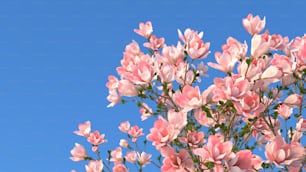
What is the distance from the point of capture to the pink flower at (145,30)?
4332 mm

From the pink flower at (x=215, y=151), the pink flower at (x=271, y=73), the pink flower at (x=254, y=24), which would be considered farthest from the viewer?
the pink flower at (x=254, y=24)

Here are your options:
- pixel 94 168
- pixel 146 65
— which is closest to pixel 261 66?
pixel 146 65

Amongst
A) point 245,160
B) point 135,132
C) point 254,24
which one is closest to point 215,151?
point 245,160

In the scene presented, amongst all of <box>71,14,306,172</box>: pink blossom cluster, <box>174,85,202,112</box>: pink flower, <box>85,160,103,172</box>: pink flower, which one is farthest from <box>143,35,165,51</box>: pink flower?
<box>174,85,202,112</box>: pink flower

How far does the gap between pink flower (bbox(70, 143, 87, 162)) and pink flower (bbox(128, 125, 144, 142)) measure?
0.61 metres

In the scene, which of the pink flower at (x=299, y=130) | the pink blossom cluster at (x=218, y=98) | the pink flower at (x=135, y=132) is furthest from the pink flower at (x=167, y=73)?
the pink flower at (x=135, y=132)

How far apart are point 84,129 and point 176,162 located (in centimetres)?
163

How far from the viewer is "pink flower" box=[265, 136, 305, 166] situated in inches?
122

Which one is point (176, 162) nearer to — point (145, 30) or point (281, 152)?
point (281, 152)

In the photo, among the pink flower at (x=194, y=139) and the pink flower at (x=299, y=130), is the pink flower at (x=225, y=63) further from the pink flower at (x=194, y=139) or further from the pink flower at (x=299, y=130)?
the pink flower at (x=299, y=130)

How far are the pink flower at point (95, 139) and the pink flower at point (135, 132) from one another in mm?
405

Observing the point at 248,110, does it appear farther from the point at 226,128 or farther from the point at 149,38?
the point at 149,38

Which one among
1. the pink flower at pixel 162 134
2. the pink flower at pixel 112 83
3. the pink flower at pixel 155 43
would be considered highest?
the pink flower at pixel 155 43

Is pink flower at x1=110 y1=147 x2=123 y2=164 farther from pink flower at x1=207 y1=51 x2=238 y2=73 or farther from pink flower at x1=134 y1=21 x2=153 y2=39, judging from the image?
pink flower at x1=207 y1=51 x2=238 y2=73
